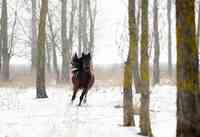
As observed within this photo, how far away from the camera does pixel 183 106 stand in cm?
606

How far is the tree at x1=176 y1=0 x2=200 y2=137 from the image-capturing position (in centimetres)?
598

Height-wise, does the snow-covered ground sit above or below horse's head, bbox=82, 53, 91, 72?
below

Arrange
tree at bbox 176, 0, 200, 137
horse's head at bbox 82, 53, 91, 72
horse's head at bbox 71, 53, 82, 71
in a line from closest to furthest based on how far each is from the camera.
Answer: tree at bbox 176, 0, 200, 137
horse's head at bbox 82, 53, 91, 72
horse's head at bbox 71, 53, 82, 71

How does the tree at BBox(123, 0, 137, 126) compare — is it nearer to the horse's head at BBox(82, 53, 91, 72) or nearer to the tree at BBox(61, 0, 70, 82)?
the horse's head at BBox(82, 53, 91, 72)

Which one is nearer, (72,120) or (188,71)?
(188,71)

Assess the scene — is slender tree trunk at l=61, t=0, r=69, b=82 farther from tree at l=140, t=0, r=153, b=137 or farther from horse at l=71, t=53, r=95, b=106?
tree at l=140, t=0, r=153, b=137

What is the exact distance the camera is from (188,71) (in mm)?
5977

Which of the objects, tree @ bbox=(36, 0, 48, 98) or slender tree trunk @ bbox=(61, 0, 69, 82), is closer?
tree @ bbox=(36, 0, 48, 98)

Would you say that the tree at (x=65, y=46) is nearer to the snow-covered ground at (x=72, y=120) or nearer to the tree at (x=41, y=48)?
the tree at (x=41, y=48)

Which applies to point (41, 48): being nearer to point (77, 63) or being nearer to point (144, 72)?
point (77, 63)

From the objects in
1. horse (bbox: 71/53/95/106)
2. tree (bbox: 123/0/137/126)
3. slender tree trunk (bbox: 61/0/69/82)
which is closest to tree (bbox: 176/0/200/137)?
tree (bbox: 123/0/137/126)

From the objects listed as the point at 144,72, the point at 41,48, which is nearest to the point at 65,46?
the point at 41,48

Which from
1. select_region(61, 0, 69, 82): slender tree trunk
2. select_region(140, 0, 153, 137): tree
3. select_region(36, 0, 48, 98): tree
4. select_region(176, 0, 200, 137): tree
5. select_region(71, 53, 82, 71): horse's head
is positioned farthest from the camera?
select_region(61, 0, 69, 82): slender tree trunk

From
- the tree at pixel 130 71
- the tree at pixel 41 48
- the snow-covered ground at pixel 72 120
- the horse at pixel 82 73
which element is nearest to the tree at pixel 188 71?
the snow-covered ground at pixel 72 120
